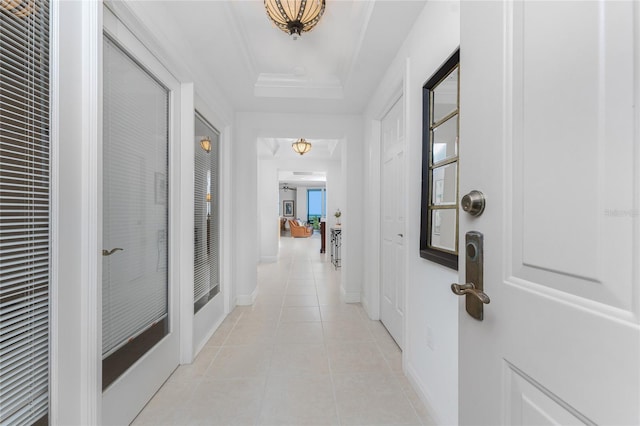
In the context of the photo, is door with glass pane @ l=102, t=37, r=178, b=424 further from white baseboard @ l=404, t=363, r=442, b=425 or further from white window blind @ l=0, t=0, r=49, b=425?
white baseboard @ l=404, t=363, r=442, b=425

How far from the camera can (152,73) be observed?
5.88ft

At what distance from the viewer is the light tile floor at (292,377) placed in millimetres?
1653

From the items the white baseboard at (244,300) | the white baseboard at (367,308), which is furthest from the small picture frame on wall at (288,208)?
the white baseboard at (367,308)

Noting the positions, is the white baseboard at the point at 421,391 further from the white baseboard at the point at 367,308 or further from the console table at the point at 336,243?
Result: the console table at the point at 336,243

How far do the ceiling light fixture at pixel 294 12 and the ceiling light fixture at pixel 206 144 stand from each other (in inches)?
49.9

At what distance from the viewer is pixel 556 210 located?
50cm

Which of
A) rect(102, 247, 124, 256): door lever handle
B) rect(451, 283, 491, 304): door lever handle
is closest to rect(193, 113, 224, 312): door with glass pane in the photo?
rect(102, 247, 124, 256): door lever handle

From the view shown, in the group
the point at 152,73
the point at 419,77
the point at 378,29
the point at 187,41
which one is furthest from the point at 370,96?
the point at 152,73

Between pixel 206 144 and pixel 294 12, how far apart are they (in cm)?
148

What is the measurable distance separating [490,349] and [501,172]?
15.5 inches

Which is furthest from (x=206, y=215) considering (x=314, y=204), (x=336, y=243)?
(x=314, y=204)

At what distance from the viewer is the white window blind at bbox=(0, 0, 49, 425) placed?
0.93 m

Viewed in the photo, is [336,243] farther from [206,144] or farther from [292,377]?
[292,377]

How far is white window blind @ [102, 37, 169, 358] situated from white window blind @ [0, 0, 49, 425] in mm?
358
